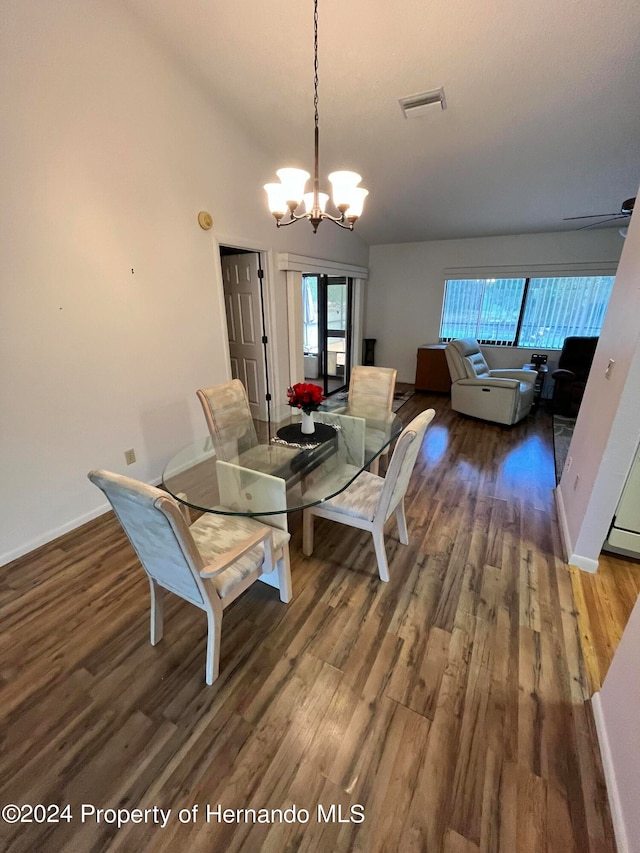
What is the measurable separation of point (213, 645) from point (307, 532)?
819 mm

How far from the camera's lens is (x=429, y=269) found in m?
5.84

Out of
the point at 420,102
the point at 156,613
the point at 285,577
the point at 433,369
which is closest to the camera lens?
the point at 156,613

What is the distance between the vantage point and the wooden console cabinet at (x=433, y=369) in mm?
5539

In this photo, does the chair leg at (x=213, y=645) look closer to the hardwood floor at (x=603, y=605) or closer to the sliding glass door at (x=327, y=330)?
the hardwood floor at (x=603, y=605)

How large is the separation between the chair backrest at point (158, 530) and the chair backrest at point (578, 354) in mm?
5351

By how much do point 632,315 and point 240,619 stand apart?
2483 millimetres

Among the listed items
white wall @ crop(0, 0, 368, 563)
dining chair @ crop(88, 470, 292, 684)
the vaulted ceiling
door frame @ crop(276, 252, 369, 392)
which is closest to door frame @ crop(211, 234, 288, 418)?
white wall @ crop(0, 0, 368, 563)

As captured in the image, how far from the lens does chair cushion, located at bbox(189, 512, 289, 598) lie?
1.40 meters

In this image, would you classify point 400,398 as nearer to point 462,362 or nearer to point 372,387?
point 462,362

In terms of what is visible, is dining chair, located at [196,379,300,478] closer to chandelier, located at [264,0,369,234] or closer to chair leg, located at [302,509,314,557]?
chair leg, located at [302,509,314,557]

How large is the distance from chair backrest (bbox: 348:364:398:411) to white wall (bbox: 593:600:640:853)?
192 centimetres

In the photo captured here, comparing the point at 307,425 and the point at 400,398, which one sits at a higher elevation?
the point at 307,425

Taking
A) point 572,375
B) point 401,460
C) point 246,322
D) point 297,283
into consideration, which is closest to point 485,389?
point 572,375

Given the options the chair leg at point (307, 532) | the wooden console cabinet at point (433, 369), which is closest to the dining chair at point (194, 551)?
the chair leg at point (307, 532)
